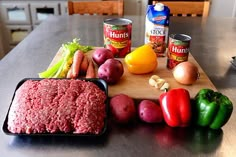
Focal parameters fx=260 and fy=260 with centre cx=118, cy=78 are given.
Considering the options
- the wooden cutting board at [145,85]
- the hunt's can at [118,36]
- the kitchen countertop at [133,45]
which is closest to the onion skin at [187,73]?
the wooden cutting board at [145,85]

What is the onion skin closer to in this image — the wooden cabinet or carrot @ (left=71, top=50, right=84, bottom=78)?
carrot @ (left=71, top=50, right=84, bottom=78)

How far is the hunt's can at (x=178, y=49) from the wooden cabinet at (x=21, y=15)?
1738 millimetres

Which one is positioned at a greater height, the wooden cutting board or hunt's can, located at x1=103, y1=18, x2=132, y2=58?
hunt's can, located at x1=103, y1=18, x2=132, y2=58

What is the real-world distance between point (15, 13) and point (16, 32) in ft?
0.61

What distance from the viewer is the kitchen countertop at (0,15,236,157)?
63cm

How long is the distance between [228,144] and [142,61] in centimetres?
38

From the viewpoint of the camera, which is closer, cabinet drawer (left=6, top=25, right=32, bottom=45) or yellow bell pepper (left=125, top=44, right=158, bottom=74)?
yellow bell pepper (left=125, top=44, right=158, bottom=74)

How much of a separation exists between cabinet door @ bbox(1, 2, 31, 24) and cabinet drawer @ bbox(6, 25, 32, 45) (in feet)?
0.16

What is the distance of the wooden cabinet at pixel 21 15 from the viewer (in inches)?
94.7

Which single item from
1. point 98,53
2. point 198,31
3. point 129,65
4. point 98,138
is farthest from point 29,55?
point 198,31

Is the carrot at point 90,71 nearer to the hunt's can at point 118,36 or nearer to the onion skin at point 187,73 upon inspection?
the hunt's can at point 118,36

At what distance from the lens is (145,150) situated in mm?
629

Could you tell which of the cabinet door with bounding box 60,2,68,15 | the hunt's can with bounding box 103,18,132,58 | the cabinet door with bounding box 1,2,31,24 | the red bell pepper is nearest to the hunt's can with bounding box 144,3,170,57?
the hunt's can with bounding box 103,18,132,58

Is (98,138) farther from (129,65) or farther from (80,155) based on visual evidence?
(129,65)
